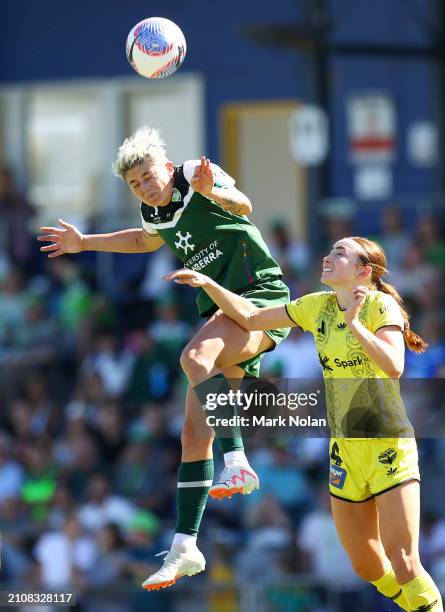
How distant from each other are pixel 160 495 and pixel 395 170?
5250 mm

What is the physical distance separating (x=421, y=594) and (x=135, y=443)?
7172 mm

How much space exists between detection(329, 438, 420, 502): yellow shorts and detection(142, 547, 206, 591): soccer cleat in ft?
2.62

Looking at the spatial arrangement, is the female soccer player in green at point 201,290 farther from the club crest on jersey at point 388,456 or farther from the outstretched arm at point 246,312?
the club crest on jersey at point 388,456

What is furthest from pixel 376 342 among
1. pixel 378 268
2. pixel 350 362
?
pixel 378 268

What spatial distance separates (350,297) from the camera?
22.2ft

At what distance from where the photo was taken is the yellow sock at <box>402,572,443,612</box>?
6.68 metres

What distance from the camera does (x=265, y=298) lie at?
7379 millimetres

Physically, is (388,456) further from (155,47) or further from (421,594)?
(155,47)

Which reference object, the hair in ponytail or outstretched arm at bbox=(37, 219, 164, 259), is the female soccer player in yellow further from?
outstretched arm at bbox=(37, 219, 164, 259)

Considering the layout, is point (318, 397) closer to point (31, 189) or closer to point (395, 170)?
point (395, 170)

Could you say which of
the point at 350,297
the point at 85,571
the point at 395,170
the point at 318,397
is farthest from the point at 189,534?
the point at 395,170

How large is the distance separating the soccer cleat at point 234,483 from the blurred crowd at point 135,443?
3930 millimetres

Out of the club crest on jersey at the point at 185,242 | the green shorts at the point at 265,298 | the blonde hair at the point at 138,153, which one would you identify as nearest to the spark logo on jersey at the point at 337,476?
the green shorts at the point at 265,298

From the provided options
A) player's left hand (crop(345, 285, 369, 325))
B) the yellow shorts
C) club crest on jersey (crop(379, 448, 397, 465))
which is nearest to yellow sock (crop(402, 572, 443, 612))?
the yellow shorts
